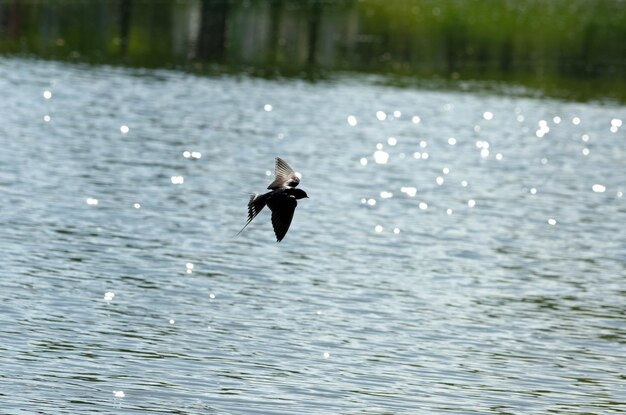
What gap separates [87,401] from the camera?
20.4 metres

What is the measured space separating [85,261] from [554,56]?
67157 millimetres

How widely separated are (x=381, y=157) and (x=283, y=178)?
31.8 m

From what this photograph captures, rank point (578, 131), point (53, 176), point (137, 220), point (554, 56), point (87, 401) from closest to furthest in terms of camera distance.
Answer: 1. point (87, 401)
2. point (137, 220)
3. point (53, 176)
4. point (578, 131)
5. point (554, 56)

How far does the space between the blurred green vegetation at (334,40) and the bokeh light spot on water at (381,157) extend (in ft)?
68.1

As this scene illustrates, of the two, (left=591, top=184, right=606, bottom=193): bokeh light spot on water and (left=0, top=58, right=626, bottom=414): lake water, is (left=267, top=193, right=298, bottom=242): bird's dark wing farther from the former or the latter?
(left=591, top=184, right=606, bottom=193): bokeh light spot on water

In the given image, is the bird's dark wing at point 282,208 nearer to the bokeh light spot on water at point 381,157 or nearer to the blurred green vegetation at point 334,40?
the bokeh light spot on water at point 381,157

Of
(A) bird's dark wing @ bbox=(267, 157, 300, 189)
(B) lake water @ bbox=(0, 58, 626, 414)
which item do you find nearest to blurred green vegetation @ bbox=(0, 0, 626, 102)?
(B) lake water @ bbox=(0, 58, 626, 414)

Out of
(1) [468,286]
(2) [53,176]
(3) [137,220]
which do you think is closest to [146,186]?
(2) [53,176]

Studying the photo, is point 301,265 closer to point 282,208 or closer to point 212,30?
point 282,208

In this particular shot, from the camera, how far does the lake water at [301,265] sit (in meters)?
22.3

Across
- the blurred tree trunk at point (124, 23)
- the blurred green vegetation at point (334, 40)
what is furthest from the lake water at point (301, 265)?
the blurred tree trunk at point (124, 23)

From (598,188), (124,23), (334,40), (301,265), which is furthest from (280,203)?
(334,40)

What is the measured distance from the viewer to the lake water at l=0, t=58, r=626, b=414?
73.3ft

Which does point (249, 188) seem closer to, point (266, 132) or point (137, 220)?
point (137, 220)
